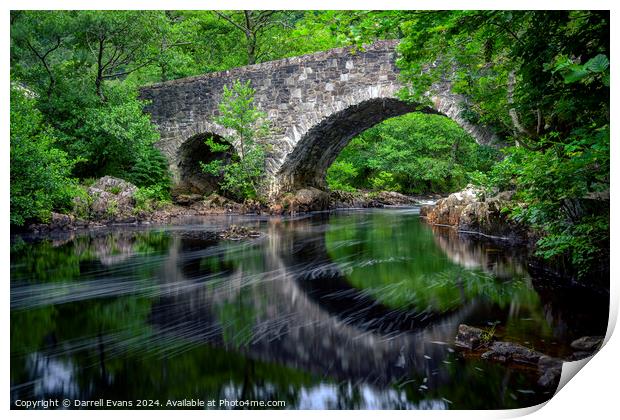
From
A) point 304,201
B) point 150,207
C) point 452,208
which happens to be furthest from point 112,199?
point 452,208

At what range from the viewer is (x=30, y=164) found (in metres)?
4.12

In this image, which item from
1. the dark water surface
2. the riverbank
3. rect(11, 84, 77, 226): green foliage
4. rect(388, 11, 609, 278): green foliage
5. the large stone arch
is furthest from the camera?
the large stone arch

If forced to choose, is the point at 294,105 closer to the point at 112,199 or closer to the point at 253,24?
the point at 253,24

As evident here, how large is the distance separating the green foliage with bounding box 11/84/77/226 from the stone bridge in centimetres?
488

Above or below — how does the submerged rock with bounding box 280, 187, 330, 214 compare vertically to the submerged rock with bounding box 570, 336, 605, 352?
above

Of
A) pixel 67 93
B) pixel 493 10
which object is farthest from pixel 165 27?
pixel 493 10

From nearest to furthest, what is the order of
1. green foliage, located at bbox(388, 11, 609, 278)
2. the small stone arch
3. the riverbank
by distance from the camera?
1. green foliage, located at bbox(388, 11, 609, 278)
2. the riverbank
3. the small stone arch

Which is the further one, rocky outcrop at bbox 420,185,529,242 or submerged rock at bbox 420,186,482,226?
submerged rock at bbox 420,186,482,226

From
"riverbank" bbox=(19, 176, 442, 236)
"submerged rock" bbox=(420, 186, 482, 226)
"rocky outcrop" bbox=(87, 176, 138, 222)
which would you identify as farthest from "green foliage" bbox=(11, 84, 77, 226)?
"submerged rock" bbox=(420, 186, 482, 226)

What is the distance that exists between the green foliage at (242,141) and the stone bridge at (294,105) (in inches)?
7.7

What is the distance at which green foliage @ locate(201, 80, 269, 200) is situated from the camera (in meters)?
9.57

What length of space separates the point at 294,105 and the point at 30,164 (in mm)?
5971

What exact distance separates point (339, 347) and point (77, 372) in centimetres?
111

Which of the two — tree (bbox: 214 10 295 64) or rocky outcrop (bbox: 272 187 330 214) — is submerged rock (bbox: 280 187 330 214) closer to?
rocky outcrop (bbox: 272 187 330 214)
